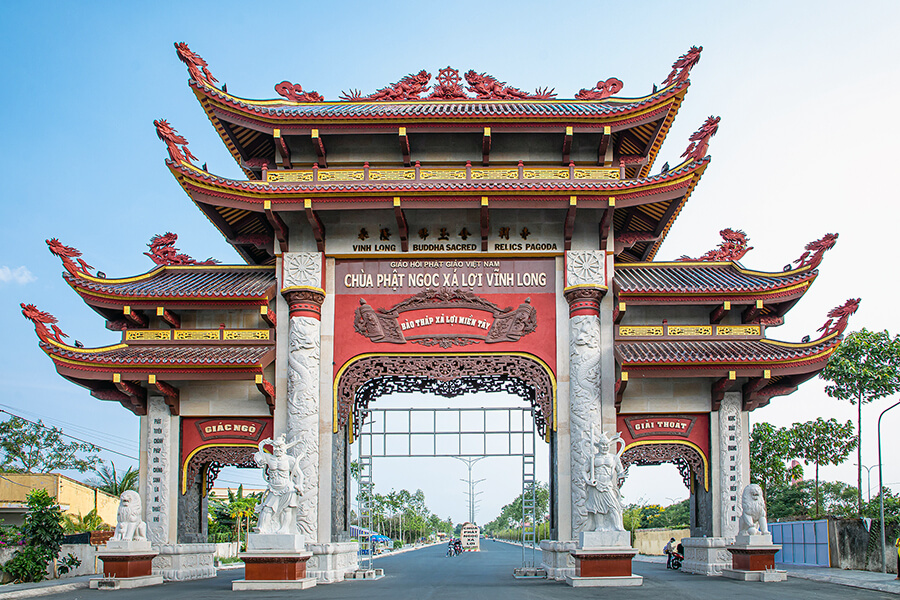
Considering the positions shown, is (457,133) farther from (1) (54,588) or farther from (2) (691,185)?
(1) (54,588)

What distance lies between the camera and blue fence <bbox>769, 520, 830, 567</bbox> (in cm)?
2850

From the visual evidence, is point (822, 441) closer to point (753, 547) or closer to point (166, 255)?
point (753, 547)

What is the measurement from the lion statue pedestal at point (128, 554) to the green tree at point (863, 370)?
3116 centimetres

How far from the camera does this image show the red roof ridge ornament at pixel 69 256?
68.9 ft

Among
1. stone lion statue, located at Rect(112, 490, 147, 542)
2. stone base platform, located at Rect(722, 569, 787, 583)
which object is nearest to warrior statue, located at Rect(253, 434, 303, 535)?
stone lion statue, located at Rect(112, 490, 147, 542)

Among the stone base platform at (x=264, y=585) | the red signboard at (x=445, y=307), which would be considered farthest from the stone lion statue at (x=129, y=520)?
the red signboard at (x=445, y=307)

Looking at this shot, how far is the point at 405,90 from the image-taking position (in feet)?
76.9

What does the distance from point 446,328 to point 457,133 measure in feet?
18.2

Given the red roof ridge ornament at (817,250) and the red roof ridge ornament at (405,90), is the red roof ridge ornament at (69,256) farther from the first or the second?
the red roof ridge ornament at (817,250)

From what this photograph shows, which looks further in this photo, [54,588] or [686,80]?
[686,80]

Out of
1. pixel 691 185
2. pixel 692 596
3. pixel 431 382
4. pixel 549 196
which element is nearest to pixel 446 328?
pixel 431 382

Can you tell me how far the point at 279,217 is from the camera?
69.7 ft

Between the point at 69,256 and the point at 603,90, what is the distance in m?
15.7

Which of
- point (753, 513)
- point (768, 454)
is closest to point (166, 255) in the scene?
point (753, 513)
